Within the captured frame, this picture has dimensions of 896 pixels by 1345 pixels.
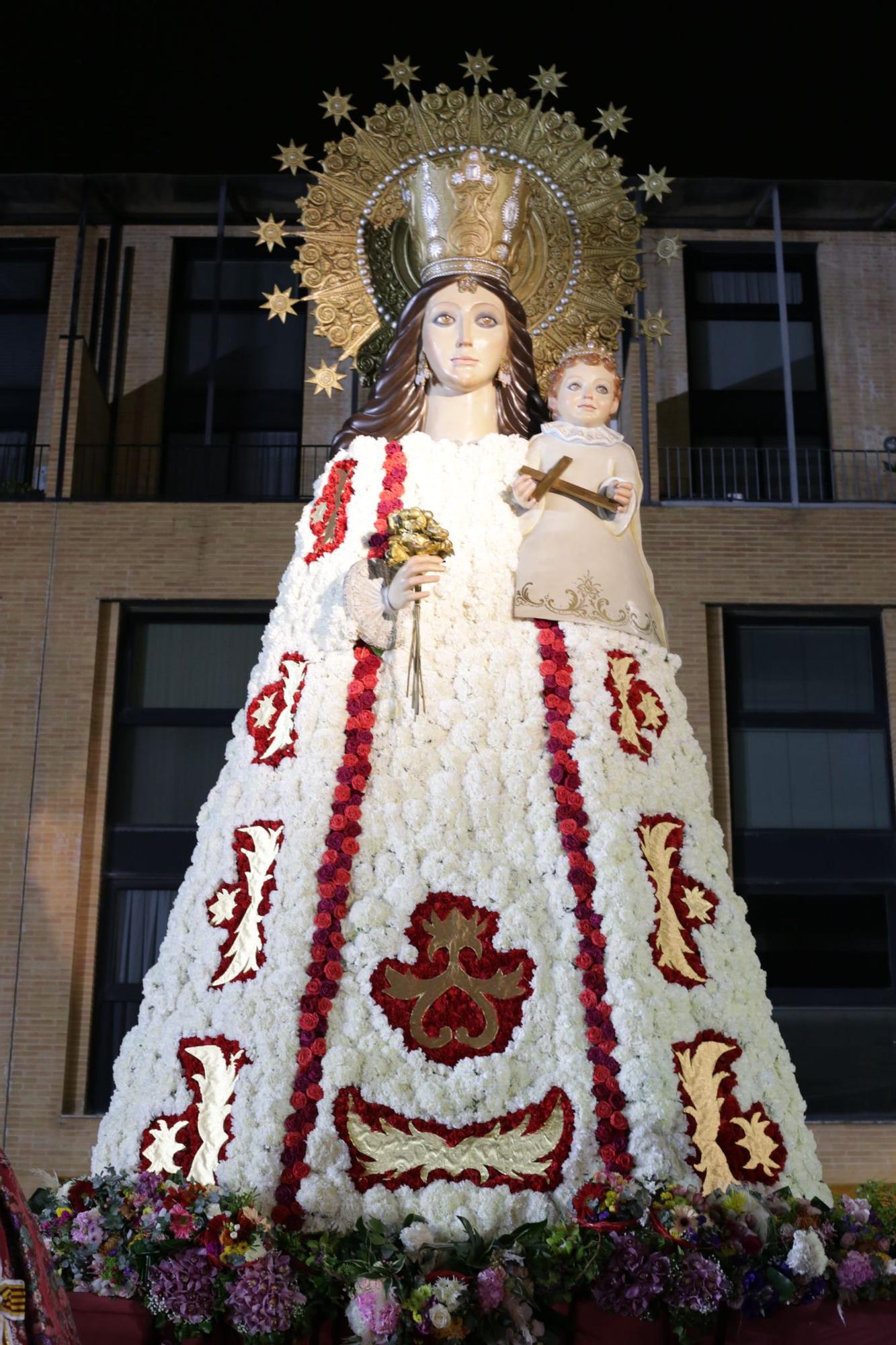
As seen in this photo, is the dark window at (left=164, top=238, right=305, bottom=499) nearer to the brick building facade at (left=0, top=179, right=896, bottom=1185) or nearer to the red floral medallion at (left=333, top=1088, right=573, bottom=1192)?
the brick building facade at (left=0, top=179, right=896, bottom=1185)

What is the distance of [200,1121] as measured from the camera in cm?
455

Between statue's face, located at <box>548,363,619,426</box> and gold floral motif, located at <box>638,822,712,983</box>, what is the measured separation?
5.68 ft

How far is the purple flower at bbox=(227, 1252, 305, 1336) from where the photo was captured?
154 inches

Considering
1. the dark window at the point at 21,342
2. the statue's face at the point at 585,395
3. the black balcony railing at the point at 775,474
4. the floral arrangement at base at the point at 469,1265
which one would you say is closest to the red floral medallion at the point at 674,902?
the floral arrangement at base at the point at 469,1265

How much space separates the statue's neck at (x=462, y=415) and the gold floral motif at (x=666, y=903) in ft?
6.14

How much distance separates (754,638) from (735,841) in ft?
6.58

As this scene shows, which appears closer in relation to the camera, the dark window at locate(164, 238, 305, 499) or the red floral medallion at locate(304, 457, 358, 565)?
the red floral medallion at locate(304, 457, 358, 565)

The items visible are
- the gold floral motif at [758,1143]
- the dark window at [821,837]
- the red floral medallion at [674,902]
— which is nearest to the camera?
the gold floral motif at [758,1143]

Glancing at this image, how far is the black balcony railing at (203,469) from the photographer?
14.1 meters

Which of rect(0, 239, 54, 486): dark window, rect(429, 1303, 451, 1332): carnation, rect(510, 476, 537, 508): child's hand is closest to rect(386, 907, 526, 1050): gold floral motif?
rect(429, 1303, 451, 1332): carnation

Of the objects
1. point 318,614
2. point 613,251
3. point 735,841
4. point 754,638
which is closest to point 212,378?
point 754,638

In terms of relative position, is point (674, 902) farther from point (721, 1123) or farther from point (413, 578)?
point (413, 578)

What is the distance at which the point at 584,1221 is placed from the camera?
162 inches

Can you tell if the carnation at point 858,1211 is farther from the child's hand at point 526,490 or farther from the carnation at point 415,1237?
the child's hand at point 526,490
